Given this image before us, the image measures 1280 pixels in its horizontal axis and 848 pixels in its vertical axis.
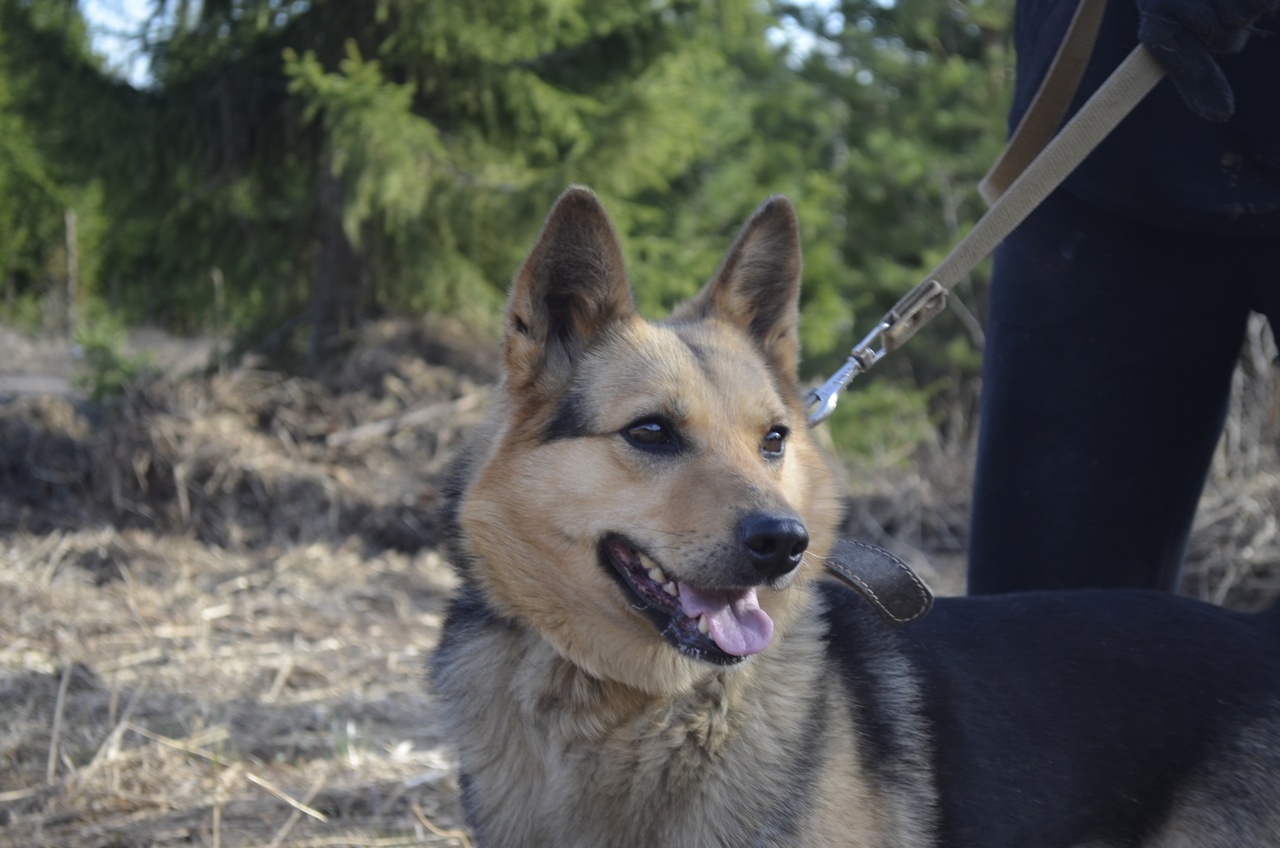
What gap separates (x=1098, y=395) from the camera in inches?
116

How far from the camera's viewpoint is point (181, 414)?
721 cm

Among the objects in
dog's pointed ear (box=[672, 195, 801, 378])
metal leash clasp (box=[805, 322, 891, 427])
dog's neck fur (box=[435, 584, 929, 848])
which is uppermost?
dog's pointed ear (box=[672, 195, 801, 378])

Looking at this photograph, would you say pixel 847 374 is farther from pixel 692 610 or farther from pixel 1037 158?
pixel 692 610

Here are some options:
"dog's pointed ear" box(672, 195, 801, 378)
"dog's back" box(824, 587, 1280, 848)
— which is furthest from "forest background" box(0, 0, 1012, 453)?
"dog's back" box(824, 587, 1280, 848)

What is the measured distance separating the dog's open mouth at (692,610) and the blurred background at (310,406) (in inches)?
60.5

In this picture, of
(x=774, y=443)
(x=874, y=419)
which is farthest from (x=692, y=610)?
(x=874, y=419)

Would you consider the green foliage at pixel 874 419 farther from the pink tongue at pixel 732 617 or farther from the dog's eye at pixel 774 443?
the pink tongue at pixel 732 617

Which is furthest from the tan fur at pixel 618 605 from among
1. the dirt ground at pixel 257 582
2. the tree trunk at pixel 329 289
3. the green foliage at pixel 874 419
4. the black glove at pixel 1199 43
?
the green foliage at pixel 874 419

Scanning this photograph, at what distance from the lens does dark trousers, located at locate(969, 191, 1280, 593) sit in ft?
9.18

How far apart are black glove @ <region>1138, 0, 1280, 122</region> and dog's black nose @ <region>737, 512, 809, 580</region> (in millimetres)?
1363

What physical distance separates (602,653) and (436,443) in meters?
5.62

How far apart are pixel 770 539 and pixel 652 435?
0.46 m

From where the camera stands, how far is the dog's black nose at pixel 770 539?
7.81 ft

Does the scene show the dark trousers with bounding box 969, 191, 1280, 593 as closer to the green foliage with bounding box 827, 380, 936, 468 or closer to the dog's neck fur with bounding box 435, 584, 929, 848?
the dog's neck fur with bounding box 435, 584, 929, 848
